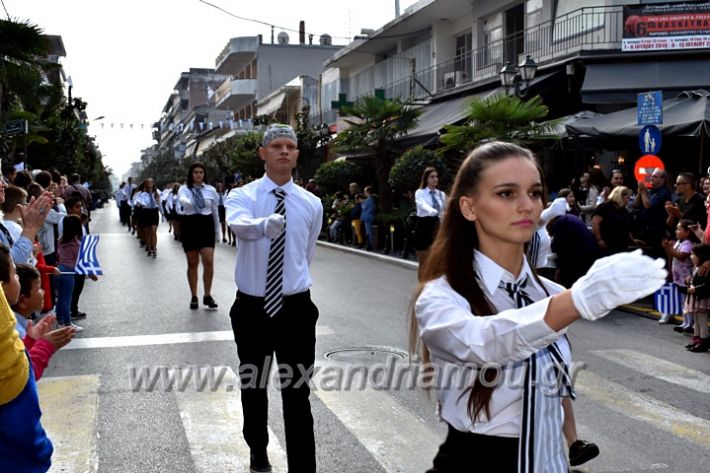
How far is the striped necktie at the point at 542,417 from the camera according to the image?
2178mm

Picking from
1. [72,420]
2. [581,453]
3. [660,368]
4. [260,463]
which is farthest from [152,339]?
[581,453]

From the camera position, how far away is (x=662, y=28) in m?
19.5

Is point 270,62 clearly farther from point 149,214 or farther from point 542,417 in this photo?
point 542,417

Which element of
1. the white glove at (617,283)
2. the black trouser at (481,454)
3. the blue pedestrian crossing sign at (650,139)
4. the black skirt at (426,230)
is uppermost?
the blue pedestrian crossing sign at (650,139)

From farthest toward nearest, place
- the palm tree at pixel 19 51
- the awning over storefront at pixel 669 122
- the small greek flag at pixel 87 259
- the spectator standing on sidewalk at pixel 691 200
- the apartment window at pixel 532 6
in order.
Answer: the apartment window at pixel 532 6 → the palm tree at pixel 19 51 → the awning over storefront at pixel 669 122 → the spectator standing on sidewalk at pixel 691 200 → the small greek flag at pixel 87 259

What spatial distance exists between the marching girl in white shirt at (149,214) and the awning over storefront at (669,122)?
32.2ft

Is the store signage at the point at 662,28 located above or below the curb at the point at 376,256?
above

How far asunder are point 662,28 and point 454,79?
8.56 meters

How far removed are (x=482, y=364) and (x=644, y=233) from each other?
10.1m

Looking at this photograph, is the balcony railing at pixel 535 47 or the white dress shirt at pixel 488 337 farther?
the balcony railing at pixel 535 47

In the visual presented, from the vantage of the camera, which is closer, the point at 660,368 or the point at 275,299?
the point at 275,299

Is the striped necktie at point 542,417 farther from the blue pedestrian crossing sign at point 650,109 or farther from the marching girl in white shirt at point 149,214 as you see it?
the marching girl in white shirt at point 149,214

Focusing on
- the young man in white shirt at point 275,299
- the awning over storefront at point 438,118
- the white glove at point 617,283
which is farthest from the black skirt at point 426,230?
the white glove at point 617,283

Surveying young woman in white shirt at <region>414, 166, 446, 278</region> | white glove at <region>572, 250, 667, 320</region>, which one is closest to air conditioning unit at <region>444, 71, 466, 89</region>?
young woman in white shirt at <region>414, 166, 446, 278</region>
